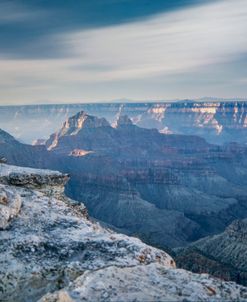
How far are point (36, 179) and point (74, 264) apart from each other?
11402mm

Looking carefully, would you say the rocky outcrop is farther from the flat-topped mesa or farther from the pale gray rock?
the pale gray rock

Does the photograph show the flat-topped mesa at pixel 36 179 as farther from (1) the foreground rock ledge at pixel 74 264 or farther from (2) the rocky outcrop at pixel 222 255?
(2) the rocky outcrop at pixel 222 255

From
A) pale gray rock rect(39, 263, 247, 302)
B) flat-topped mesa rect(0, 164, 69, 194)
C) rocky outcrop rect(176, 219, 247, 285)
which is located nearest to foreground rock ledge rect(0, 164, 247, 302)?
pale gray rock rect(39, 263, 247, 302)

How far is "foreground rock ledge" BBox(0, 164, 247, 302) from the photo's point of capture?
15320mm

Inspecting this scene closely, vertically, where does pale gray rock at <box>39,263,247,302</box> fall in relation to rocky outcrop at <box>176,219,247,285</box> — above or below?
above

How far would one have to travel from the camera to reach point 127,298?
48.9 feet

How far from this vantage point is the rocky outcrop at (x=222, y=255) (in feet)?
309

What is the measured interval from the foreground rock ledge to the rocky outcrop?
69589 mm

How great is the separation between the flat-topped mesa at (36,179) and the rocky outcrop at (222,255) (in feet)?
211

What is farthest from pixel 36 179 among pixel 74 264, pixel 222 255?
pixel 222 255

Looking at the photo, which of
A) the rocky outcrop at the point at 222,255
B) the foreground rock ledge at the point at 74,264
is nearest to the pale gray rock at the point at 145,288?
the foreground rock ledge at the point at 74,264

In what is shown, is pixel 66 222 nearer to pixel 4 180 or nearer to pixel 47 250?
pixel 47 250

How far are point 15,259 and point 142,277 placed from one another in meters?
5.57

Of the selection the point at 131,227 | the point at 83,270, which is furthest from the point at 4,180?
the point at 131,227
